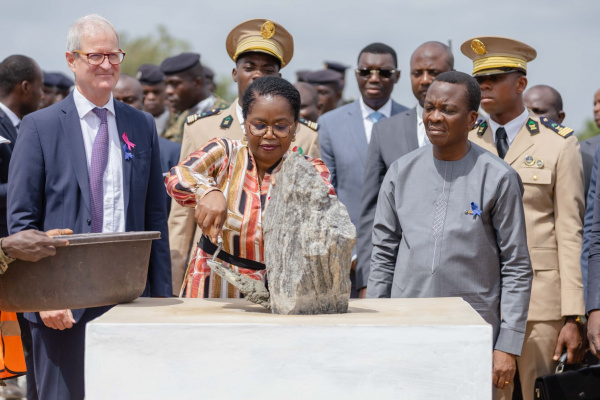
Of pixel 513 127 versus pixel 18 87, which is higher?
pixel 18 87

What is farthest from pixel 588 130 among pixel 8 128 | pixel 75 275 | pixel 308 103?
pixel 75 275

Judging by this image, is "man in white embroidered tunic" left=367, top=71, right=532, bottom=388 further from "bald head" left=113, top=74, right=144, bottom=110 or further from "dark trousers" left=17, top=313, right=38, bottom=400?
"bald head" left=113, top=74, right=144, bottom=110

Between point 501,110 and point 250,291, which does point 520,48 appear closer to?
point 501,110

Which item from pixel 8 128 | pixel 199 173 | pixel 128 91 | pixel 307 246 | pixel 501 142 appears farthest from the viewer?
pixel 128 91

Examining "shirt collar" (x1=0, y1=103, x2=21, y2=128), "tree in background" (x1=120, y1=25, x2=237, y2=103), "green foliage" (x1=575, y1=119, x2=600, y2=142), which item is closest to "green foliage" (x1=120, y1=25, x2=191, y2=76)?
"tree in background" (x1=120, y1=25, x2=237, y2=103)

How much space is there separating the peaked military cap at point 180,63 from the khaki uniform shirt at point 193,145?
164 inches

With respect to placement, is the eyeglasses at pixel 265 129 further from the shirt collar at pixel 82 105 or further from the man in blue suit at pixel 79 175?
the shirt collar at pixel 82 105

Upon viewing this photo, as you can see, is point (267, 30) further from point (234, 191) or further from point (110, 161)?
point (234, 191)

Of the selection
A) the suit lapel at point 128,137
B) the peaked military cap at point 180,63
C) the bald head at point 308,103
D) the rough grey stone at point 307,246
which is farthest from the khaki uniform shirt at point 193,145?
the peaked military cap at point 180,63

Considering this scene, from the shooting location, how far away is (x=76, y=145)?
4.36m

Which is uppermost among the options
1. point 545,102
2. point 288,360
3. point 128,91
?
point 128,91

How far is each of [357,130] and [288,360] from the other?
3619mm

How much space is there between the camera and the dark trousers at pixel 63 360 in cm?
420

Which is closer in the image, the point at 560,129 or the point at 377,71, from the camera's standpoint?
the point at 560,129
